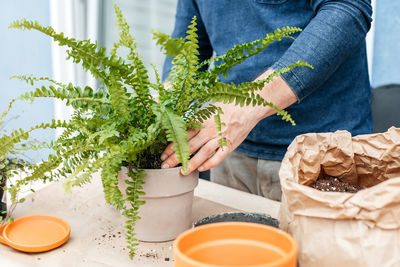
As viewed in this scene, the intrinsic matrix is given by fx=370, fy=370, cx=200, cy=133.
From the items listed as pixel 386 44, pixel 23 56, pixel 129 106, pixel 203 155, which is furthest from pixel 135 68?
pixel 23 56

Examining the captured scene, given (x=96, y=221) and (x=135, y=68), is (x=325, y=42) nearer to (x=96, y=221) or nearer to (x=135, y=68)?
(x=135, y=68)

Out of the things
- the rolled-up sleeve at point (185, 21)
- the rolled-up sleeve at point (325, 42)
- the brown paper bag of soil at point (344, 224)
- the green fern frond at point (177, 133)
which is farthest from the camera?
the rolled-up sleeve at point (185, 21)

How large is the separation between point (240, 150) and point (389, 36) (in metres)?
0.89

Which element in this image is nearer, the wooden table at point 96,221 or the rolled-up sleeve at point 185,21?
the wooden table at point 96,221

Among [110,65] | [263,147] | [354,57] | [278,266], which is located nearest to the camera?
[278,266]

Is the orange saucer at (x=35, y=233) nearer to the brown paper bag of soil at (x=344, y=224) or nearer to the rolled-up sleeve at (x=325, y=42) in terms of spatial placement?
the brown paper bag of soil at (x=344, y=224)

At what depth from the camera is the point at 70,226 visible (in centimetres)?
81

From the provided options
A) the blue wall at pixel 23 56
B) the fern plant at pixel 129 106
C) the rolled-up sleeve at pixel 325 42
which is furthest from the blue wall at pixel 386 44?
the blue wall at pixel 23 56

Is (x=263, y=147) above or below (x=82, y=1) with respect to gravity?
below

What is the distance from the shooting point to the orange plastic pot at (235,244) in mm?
500

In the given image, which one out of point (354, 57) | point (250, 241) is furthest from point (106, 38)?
point (250, 241)

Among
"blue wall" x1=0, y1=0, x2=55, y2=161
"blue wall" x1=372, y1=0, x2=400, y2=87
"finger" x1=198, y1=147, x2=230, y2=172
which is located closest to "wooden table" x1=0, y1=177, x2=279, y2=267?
Answer: "finger" x1=198, y1=147, x2=230, y2=172

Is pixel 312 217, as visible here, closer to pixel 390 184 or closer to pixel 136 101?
pixel 390 184

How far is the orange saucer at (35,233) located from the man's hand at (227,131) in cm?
26
